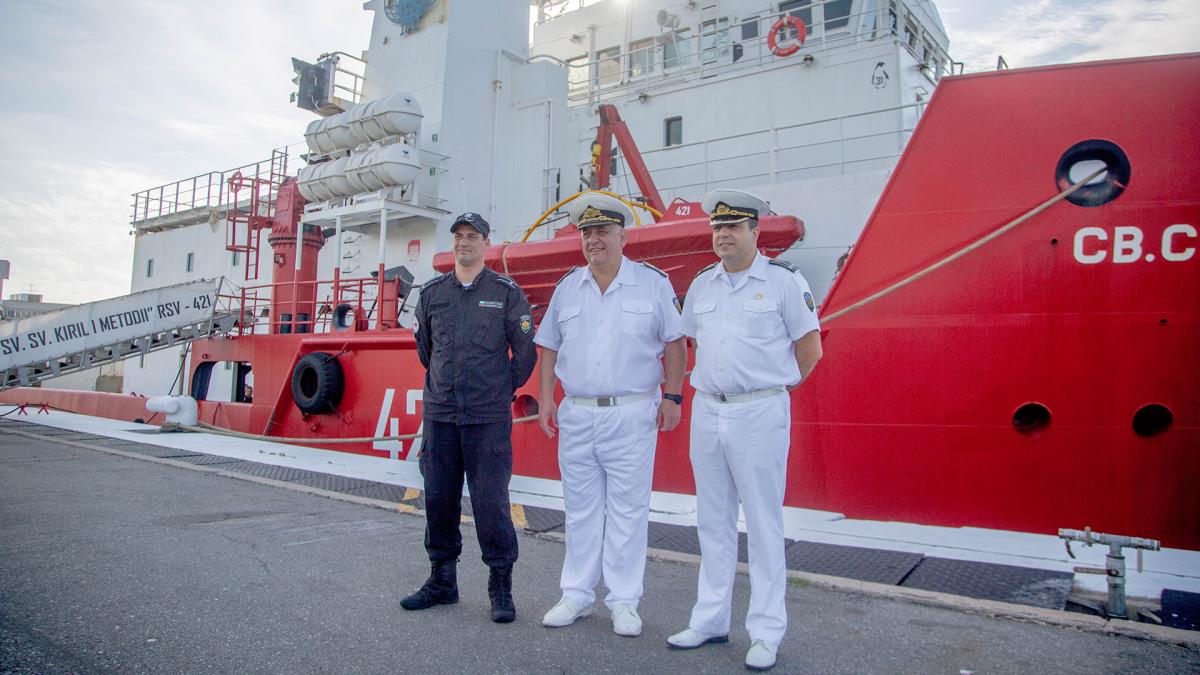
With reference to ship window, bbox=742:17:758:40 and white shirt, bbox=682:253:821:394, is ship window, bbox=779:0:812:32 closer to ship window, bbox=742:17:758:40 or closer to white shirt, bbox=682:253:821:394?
ship window, bbox=742:17:758:40

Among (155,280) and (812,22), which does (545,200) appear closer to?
(812,22)

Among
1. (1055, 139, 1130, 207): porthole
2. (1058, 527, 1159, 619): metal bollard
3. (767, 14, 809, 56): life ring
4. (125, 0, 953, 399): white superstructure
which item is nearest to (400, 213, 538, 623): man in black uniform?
(1058, 527, 1159, 619): metal bollard

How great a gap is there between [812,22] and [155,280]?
1608 cm

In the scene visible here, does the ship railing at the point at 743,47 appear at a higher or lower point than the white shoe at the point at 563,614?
higher

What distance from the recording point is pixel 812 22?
8.84 meters

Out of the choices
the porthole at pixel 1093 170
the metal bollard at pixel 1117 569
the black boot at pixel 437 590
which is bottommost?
the black boot at pixel 437 590

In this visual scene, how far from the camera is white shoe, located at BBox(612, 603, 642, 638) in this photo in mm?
2641

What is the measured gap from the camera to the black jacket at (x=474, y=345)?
299cm

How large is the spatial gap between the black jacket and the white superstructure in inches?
161

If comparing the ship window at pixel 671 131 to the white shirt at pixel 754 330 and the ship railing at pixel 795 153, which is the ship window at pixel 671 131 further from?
the white shirt at pixel 754 330

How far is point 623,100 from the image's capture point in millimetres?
9375

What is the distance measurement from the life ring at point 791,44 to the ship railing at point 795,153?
816 mm

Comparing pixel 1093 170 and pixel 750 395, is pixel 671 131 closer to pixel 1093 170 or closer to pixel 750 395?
pixel 1093 170

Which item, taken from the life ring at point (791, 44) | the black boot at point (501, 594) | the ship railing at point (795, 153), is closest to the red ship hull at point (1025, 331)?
the black boot at point (501, 594)
